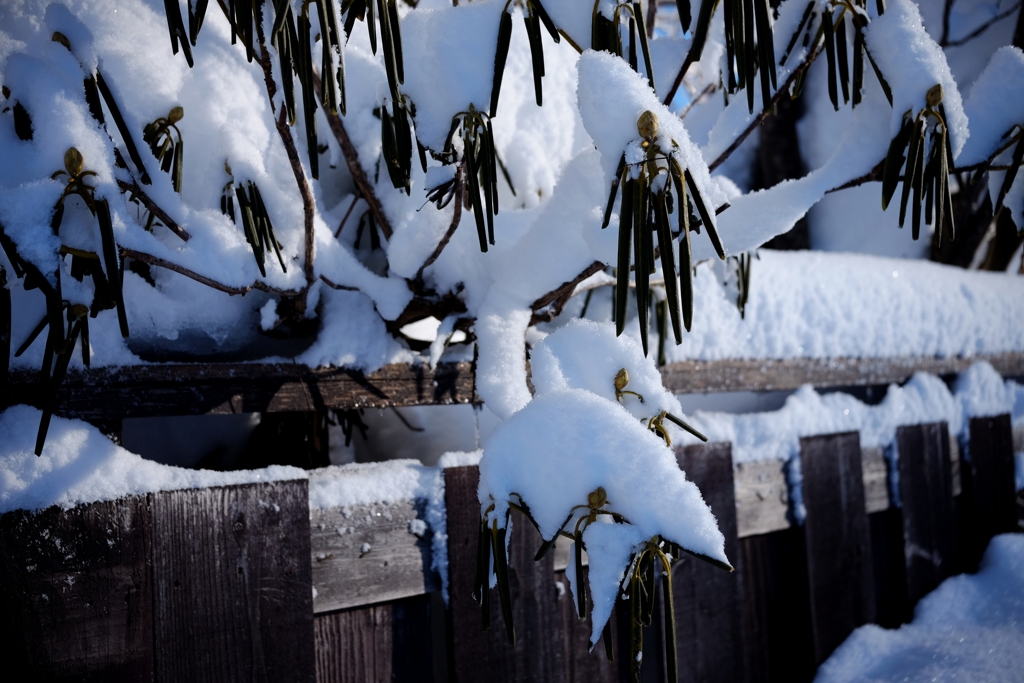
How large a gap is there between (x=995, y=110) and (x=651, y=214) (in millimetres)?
701

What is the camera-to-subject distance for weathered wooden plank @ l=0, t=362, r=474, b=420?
1.03 m

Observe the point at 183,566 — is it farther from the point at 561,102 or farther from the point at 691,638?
the point at 561,102

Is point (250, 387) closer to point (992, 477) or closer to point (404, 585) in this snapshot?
point (404, 585)

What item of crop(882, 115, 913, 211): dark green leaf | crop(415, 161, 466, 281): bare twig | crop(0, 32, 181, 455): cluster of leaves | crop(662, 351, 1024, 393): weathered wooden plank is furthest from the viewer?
crop(662, 351, 1024, 393): weathered wooden plank

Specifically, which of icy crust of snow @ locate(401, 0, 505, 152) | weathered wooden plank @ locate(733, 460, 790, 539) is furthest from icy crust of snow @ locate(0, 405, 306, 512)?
weathered wooden plank @ locate(733, 460, 790, 539)

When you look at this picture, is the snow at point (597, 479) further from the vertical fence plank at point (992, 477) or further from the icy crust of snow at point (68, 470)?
the vertical fence plank at point (992, 477)

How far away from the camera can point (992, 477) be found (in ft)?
7.75

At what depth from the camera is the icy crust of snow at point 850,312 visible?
1.83 m

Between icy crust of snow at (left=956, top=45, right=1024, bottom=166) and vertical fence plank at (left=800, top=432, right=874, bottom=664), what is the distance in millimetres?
1060

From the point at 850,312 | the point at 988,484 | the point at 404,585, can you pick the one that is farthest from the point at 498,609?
the point at 988,484

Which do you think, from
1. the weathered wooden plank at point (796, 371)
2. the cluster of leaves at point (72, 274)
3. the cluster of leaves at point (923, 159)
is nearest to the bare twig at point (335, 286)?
the cluster of leaves at point (72, 274)

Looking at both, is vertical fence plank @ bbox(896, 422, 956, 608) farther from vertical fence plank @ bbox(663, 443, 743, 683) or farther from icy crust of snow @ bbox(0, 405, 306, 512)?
icy crust of snow @ bbox(0, 405, 306, 512)

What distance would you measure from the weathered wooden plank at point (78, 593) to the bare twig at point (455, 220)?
0.63 meters

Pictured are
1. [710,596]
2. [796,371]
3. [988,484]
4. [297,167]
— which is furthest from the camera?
[988,484]
